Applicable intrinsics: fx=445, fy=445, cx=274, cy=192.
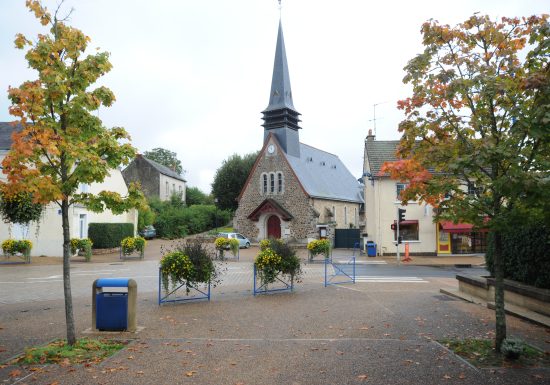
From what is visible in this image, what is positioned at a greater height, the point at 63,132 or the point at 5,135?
the point at 5,135

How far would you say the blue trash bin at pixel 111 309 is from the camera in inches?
328

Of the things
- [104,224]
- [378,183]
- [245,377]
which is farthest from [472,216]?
[104,224]

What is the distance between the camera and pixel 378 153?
1227 inches

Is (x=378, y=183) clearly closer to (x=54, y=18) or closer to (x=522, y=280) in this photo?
(x=522, y=280)

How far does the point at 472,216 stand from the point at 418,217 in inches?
921

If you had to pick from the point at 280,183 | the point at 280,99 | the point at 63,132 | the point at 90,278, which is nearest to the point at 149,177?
the point at 280,99

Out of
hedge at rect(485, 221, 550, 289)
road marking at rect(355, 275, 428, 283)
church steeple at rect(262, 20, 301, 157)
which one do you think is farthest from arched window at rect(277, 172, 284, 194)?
hedge at rect(485, 221, 550, 289)

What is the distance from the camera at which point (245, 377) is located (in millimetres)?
5816

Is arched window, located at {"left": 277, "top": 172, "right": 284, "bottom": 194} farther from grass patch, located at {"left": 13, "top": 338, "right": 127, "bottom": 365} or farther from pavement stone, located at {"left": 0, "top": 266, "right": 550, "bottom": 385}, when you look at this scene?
grass patch, located at {"left": 13, "top": 338, "right": 127, "bottom": 365}

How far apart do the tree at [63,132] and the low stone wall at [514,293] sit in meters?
8.11

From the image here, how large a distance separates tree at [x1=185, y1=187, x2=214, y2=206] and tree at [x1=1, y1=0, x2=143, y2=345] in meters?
56.6

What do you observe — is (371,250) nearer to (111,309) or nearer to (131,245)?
(131,245)

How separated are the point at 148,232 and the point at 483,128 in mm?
41153

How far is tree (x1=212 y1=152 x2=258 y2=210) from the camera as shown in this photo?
187 feet
